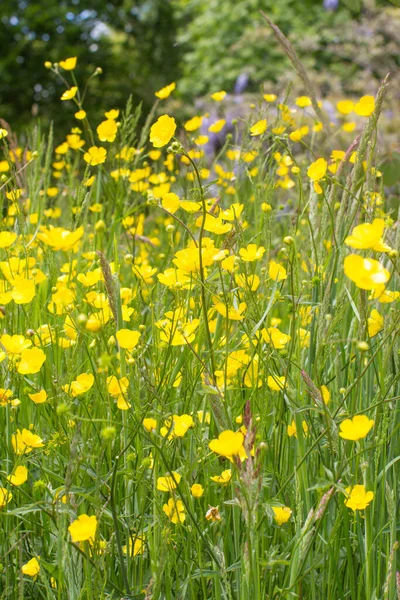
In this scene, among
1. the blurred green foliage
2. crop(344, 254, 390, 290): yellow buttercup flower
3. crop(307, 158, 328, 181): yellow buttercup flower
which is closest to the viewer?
crop(344, 254, 390, 290): yellow buttercup flower

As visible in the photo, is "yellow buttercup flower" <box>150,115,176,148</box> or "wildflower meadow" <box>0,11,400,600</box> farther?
"yellow buttercup flower" <box>150,115,176,148</box>

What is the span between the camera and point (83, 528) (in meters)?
0.83

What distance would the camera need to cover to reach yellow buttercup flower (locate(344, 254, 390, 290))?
81 centimetres

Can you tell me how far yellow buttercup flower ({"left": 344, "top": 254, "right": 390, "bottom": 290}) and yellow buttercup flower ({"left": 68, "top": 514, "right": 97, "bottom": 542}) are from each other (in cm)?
39

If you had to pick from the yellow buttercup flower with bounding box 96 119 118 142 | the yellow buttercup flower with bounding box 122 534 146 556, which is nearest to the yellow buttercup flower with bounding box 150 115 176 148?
the yellow buttercup flower with bounding box 122 534 146 556

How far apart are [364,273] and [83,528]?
0.42 metres

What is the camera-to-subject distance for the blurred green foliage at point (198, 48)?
845 cm

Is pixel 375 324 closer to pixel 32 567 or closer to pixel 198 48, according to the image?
pixel 32 567

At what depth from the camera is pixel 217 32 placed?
9742 millimetres

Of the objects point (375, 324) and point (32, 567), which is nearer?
point (32, 567)

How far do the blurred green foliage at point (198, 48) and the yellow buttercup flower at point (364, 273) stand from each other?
23.1ft

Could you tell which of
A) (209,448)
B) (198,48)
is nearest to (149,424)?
(209,448)

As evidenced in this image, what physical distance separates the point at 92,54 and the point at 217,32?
66.5 inches

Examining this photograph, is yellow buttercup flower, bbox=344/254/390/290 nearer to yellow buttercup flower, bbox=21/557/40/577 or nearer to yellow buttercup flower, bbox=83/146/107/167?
yellow buttercup flower, bbox=21/557/40/577
